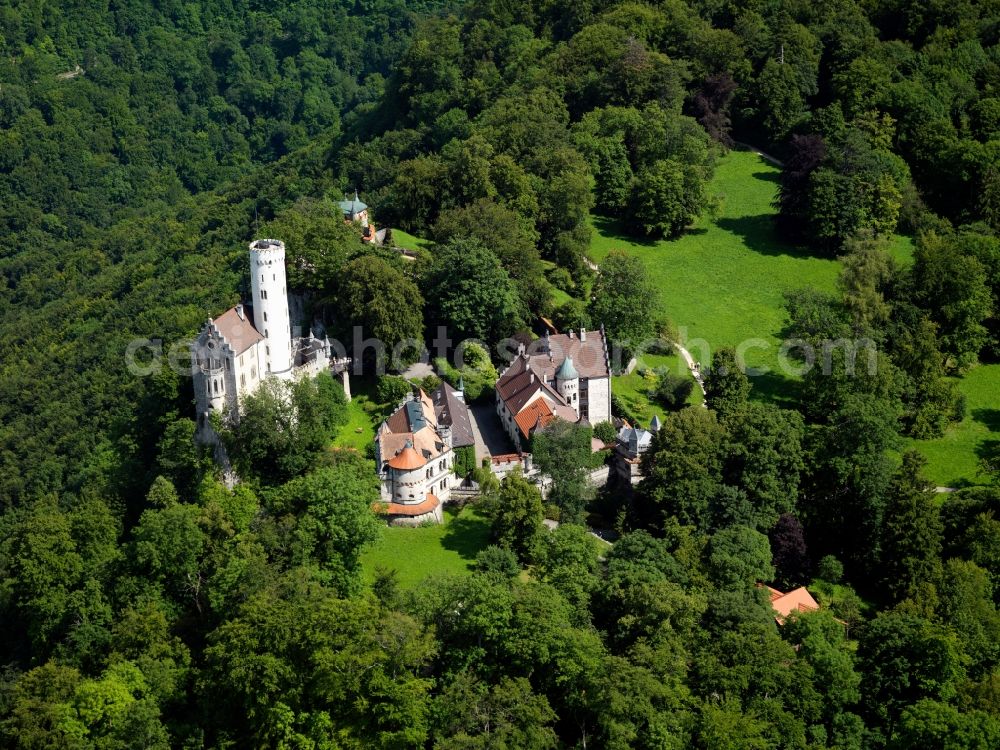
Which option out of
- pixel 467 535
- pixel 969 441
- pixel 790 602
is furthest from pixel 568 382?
pixel 969 441

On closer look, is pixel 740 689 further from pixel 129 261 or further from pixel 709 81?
pixel 129 261

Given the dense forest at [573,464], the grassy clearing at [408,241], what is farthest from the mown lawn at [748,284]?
the grassy clearing at [408,241]

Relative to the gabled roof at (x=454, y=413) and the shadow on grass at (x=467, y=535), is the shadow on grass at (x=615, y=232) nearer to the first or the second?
the gabled roof at (x=454, y=413)

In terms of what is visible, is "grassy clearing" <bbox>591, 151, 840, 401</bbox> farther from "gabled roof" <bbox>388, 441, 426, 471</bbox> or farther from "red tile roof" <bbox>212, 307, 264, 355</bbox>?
"red tile roof" <bbox>212, 307, 264, 355</bbox>

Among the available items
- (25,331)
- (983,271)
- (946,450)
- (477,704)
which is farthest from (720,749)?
(25,331)

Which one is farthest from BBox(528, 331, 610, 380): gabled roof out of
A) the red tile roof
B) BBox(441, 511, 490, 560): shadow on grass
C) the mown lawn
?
the red tile roof

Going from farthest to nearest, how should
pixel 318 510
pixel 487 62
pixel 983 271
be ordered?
pixel 487 62 < pixel 983 271 < pixel 318 510

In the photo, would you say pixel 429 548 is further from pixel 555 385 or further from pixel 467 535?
pixel 555 385
